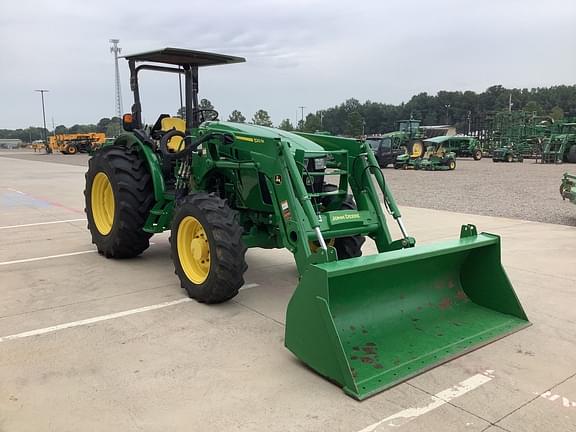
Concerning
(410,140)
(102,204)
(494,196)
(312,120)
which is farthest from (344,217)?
(312,120)

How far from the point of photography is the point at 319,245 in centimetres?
434

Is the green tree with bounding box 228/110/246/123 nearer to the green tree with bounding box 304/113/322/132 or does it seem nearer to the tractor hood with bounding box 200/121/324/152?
the tractor hood with bounding box 200/121/324/152

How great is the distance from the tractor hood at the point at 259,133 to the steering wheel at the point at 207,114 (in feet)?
2.72

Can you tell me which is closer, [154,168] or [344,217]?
[344,217]

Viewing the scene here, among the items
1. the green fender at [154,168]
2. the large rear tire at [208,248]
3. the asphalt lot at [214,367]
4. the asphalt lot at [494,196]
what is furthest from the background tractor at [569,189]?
the green fender at [154,168]

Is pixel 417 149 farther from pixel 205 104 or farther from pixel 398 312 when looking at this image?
pixel 398 312

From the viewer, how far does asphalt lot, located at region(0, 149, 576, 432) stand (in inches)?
109

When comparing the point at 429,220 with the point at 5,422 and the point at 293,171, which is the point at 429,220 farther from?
the point at 5,422

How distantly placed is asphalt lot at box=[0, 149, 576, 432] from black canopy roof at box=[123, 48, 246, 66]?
2.49 metres

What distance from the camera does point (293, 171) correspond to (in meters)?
4.07

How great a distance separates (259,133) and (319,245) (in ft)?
4.14

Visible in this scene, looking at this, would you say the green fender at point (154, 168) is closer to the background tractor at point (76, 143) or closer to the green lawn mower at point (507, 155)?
the green lawn mower at point (507, 155)

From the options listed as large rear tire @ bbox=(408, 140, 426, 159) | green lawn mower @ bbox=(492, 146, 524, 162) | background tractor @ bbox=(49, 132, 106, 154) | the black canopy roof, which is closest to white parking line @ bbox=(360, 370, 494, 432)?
the black canopy roof

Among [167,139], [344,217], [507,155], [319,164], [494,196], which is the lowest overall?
[494,196]
